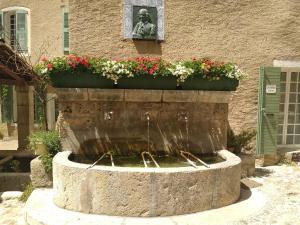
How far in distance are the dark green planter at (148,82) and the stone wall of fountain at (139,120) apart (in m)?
0.09

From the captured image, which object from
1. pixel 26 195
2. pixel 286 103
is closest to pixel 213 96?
pixel 286 103

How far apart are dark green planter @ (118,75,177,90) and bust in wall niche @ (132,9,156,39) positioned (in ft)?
5.85

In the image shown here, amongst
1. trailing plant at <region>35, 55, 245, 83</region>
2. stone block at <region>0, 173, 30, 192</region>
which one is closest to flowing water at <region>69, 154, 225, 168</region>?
trailing plant at <region>35, 55, 245, 83</region>

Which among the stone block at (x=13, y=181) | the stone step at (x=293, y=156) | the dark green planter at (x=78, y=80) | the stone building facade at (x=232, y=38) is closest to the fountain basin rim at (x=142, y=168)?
the dark green planter at (x=78, y=80)

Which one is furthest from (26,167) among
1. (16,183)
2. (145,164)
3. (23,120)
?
(145,164)

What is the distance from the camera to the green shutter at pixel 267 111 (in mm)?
6867

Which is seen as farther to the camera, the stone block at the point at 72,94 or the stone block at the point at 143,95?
the stone block at the point at 143,95

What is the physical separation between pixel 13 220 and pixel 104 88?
2.39m

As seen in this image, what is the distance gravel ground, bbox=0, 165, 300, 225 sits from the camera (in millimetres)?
4258

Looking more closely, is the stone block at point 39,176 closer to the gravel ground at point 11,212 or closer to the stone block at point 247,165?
the gravel ground at point 11,212

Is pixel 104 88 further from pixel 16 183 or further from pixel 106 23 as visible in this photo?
pixel 16 183

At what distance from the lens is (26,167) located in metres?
7.37

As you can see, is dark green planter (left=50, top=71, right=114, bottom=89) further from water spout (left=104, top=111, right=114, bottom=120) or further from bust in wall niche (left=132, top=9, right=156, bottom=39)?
bust in wall niche (left=132, top=9, right=156, bottom=39)

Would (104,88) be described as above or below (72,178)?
above
